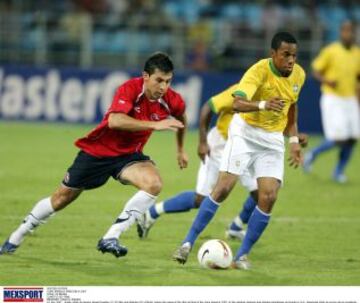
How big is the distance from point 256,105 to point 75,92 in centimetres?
1652

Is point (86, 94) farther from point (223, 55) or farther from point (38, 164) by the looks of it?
point (38, 164)

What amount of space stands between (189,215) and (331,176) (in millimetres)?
5434

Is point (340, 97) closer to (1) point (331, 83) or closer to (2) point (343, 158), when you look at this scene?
(1) point (331, 83)

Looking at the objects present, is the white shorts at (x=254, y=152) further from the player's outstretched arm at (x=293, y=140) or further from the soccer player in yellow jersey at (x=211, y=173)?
the soccer player in yellow jersey at (x=211, y=173)

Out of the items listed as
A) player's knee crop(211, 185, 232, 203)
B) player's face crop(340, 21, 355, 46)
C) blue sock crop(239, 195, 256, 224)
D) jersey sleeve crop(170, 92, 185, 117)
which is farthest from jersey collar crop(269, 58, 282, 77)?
player's face crop(340, 21, 355, 46)

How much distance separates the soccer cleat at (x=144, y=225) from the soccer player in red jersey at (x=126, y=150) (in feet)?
5.74

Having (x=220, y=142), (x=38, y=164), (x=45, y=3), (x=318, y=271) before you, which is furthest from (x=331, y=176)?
(x=45, y=3)

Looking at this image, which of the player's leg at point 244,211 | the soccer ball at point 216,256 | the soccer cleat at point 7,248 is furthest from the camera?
the player's leg at point 244,211

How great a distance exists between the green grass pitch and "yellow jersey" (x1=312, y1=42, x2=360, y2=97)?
5.10ft

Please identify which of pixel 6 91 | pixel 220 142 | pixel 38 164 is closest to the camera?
pixel 220 142

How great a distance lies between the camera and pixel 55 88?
82.7ft

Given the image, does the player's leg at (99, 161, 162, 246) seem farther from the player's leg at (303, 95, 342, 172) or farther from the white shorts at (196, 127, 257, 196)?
the player's leg at (303, 95, 342, 172)

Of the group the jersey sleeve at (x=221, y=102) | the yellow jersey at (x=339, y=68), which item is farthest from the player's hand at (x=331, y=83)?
the jersey sleeve at (x=221, y=102)

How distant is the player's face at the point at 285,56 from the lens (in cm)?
945
